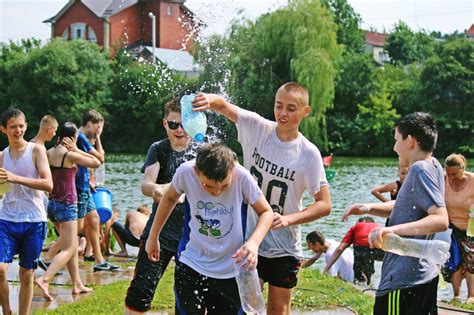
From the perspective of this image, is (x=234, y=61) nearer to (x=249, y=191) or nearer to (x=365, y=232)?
(x=365, y=232)

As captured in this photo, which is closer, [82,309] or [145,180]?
[145,180]

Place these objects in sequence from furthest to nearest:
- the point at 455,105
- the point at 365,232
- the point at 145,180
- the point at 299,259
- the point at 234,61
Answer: the point at 455,105, the point at 234,61, the point at 365,232, the point at 145,180, the point at 299,259

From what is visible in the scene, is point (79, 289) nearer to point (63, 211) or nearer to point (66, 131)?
point (63, 211)

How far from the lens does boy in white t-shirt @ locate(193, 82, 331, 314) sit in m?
5.97

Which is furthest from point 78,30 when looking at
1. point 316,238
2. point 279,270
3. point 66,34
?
point 279,270

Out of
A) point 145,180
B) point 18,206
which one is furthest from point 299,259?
point 18,206

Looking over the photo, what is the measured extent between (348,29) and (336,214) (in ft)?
246

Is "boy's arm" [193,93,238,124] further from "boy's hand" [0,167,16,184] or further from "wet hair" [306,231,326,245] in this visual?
"wet hair" [306,231,326,245]

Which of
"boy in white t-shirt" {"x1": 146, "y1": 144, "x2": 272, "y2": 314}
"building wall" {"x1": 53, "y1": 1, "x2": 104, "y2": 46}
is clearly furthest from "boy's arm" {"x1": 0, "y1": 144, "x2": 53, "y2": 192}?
"building wall" {"x1": 53, "y1": 1, "x2": 104, "y2": 46}

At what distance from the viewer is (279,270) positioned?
6.09m

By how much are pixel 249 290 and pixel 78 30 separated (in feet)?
255

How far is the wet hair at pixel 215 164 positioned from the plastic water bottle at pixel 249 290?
0.60 m

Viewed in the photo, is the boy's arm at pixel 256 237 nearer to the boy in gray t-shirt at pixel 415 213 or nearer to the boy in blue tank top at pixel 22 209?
the boy in gray t-shirt at pixel 415 213

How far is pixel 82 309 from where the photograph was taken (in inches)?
329
